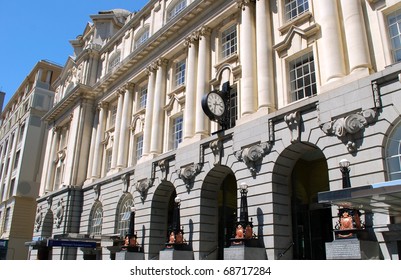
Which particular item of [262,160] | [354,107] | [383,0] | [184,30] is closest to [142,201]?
[262,160]

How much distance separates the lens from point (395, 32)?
615 inches

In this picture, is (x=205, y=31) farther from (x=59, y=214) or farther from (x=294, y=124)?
(x=59, y=214)

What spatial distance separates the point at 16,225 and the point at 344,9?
46.9 meters

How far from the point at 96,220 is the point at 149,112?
10.8 m

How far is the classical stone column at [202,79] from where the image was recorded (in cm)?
2286

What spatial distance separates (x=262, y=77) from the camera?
19.6 metres

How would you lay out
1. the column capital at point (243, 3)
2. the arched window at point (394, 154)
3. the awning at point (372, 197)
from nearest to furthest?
the awning at point (372, 197)
the arched window at point (394, 154)
the column capital at point (243, 3)

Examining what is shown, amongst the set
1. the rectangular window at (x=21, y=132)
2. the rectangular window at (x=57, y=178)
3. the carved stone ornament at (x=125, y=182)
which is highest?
the rectangular window at (x=21, y=132)

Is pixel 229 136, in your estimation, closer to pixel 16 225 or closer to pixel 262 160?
pixel 262 160

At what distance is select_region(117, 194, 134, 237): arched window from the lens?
90.3 feet

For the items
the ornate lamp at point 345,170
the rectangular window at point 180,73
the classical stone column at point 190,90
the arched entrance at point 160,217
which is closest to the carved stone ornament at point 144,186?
the arched entrance at point 160,217

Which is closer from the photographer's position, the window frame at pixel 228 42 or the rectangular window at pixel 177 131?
the window frame at pixel 228 42

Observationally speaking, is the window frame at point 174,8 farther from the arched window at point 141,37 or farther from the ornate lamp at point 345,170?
the ornate lamp at point 345,170

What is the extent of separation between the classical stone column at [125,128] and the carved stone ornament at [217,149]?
38.1 ft
